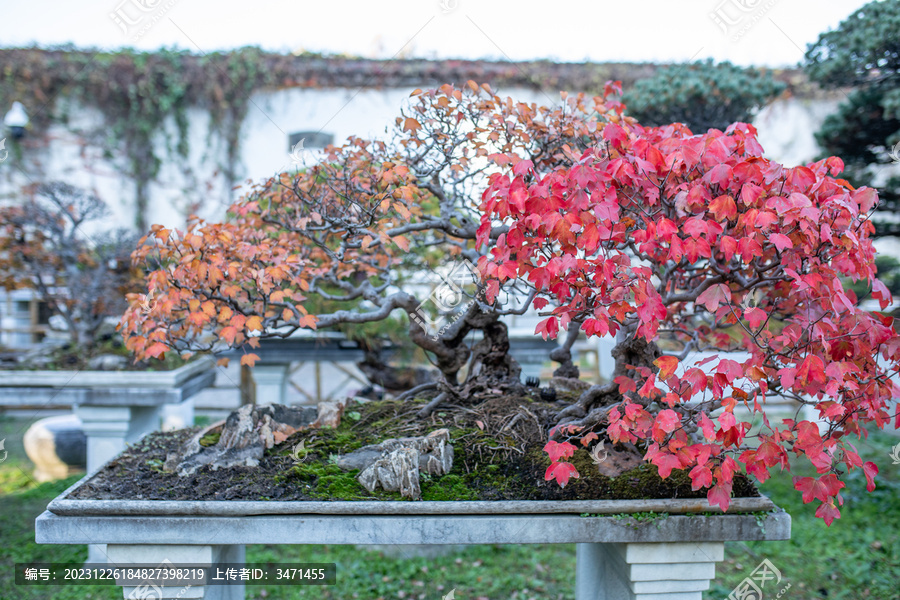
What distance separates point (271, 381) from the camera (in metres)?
4.13

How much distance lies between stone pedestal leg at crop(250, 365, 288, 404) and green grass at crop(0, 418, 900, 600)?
3.38ft

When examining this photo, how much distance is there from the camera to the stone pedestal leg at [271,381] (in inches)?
161

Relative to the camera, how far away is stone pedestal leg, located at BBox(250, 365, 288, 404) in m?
4.08

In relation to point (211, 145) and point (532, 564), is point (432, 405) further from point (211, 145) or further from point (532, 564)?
point (211, 145)

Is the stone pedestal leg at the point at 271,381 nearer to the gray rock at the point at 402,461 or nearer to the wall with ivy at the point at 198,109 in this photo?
the gray rock at the point at 402,461

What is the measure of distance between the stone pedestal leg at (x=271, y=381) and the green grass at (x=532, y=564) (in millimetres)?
1031

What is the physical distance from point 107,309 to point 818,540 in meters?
4.68

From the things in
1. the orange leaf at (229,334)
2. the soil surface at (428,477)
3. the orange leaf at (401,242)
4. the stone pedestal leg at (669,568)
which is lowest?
the stone pedestal leg at (669,568)

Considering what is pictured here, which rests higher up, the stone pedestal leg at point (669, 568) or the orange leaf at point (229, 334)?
the orange leaf at point (229, 334)

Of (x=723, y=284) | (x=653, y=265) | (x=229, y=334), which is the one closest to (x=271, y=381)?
(x=229, y=334)

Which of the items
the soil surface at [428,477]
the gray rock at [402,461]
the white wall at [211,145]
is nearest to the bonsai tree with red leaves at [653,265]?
the soil surface at [428,477]

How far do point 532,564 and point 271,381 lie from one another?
84.8 inches

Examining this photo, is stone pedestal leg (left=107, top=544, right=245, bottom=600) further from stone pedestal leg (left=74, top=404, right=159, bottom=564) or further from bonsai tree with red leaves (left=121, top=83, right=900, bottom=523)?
stone pedestal leg (left=74, top=404, right=159, bottom=564)

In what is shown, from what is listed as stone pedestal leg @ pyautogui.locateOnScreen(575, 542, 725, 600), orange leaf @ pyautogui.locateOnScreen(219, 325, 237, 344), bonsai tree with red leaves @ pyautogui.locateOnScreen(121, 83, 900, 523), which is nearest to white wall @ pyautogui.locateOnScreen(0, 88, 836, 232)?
bonsai tree with red leaves @ pyautogui.locateOnScreen(121, 83, 900, 523)
